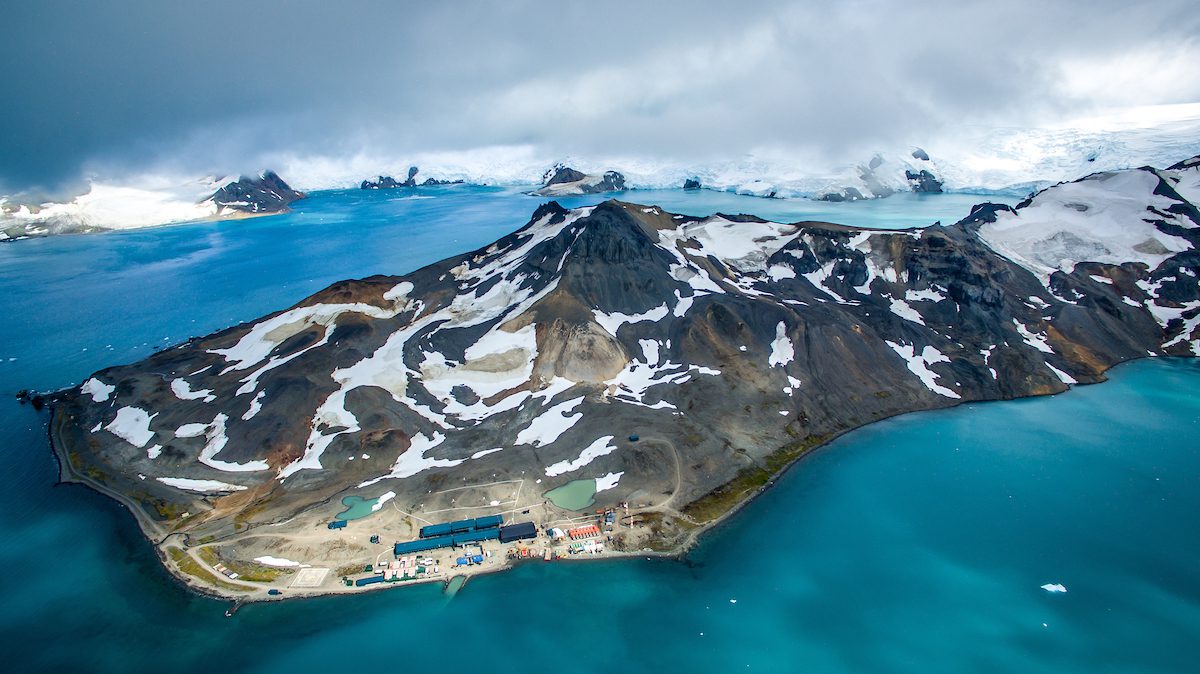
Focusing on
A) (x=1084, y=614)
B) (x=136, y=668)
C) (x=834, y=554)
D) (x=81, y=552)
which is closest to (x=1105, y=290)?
(x=1084, y=614)

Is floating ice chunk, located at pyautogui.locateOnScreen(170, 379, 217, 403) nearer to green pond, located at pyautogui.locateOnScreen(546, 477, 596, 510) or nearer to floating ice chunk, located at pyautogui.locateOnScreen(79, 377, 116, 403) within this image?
floating ice chunk, located at pyautogui.locateOnScreen(79, 377, 116, 403)

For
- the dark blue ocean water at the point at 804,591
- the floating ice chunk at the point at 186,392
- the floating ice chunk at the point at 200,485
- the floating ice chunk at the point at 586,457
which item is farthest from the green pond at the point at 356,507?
the floating ice chunk at the point at 186,392

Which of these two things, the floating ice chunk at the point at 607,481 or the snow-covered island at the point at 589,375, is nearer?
the snow-covered island at the point at 589,375

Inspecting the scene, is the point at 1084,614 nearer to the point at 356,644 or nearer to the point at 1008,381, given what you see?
the point at 1008,381

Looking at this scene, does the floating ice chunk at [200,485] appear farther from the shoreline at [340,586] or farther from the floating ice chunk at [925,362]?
the floating ice chunk at [925,362]

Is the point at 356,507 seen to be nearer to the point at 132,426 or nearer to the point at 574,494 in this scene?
the point at 574,494

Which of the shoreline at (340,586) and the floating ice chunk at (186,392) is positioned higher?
the floating ice chunk at (186,392)

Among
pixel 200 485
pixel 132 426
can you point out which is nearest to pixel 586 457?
pixel 200 485

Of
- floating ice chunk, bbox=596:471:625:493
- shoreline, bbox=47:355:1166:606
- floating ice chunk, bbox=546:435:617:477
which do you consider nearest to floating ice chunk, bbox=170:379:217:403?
shoreline, bbox=47:355:1166:606
